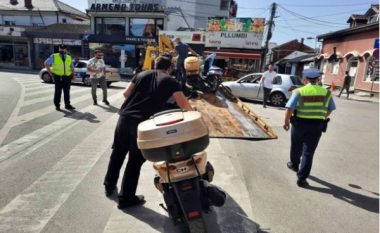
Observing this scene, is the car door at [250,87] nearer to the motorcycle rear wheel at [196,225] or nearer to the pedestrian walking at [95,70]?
the pedestrian walking at [95,70]

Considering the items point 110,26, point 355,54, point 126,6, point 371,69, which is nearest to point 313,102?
point 371,69

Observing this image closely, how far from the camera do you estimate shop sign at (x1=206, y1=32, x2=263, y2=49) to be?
2850 cm

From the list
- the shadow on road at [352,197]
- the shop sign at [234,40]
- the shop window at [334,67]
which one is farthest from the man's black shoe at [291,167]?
the shop sign at [234,40]

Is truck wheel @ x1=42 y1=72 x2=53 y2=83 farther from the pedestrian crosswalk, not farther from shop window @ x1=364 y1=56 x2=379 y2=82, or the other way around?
shop window @ x1=364 y1=56 x2=379 y2=82

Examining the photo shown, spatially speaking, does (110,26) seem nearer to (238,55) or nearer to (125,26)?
(125,26)

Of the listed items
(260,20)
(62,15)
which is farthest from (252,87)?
(62,15)

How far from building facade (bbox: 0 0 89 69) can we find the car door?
28057 millimetres

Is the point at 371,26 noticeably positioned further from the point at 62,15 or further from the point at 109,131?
the point at 62,15

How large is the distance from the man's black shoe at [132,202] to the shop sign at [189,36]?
87.1 ft

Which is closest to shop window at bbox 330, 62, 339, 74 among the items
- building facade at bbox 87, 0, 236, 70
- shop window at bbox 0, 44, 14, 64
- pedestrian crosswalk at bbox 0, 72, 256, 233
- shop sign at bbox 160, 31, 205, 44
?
shop sign at bbox 160, 31, 205, 44

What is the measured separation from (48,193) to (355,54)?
2489 cm

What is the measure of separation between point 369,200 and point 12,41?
4072 cm

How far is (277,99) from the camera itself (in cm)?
1263

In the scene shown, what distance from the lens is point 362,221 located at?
347 cm
